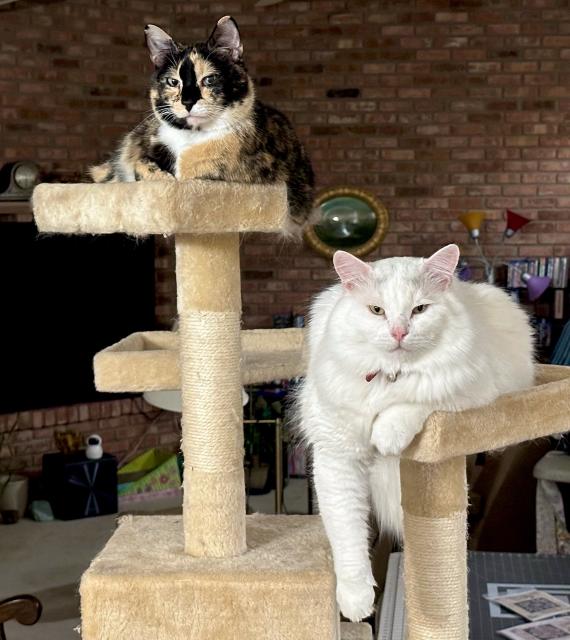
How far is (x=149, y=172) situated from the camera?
68.7 inches

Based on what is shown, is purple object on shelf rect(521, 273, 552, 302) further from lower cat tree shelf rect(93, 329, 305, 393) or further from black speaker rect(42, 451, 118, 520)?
lower cat tree shelf rect(93, 329, 305, 393)

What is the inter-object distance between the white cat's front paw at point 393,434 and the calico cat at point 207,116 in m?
0.55

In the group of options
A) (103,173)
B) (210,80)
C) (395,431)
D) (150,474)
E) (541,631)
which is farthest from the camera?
(150,474)

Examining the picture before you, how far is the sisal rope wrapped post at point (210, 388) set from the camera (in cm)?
152

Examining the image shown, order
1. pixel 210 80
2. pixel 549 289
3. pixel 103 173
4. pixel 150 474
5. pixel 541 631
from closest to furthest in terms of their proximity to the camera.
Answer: pixel 210 80 → pixel 103 173 → pixel 541 631 → pixel 150 474 → pixel 549 289

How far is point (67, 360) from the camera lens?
17.1ft

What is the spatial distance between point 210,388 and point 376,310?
301 millimetres

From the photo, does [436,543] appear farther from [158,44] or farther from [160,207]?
[158,44]

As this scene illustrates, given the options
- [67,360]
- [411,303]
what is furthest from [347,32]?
[411,303]

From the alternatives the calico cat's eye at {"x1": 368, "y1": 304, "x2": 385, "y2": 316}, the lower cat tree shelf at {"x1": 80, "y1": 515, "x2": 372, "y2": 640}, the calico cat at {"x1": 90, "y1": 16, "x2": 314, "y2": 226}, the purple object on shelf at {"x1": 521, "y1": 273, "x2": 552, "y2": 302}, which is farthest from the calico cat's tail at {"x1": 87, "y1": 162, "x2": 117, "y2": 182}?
the purple object on shelf at {"x1": 521, "y1": 273, "x2": 552, "y2": 302}

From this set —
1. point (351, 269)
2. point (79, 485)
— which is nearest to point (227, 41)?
point (351, 269)

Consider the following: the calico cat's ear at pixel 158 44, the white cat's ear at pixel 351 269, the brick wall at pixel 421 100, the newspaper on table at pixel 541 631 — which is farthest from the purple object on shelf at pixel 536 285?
the white cat's ear at pixel 351 269

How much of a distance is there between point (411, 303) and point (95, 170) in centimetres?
88

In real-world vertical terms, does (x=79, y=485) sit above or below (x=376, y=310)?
below
